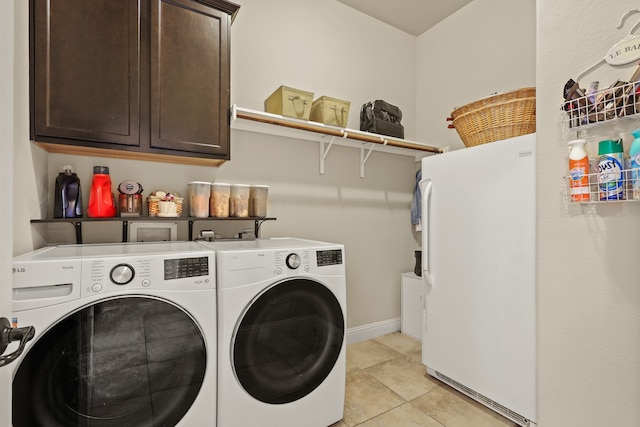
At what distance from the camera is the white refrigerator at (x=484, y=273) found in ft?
5.30

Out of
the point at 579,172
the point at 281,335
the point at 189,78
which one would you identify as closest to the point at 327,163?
the point at 189,78

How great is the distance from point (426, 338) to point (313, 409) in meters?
0.96

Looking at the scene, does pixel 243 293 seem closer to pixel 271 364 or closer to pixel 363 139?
pixel 271 364

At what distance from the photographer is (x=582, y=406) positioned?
121cm

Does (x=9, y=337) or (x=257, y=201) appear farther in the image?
(x=257, y=201)

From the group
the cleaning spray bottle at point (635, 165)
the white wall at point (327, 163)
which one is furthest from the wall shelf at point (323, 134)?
the cleaning spray bottle at point (635, 165)

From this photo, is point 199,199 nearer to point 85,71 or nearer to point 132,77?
A: point 132,77

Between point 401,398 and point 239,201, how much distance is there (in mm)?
1625

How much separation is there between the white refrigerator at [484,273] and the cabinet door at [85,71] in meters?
1.86

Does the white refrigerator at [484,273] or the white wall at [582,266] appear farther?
the white refrigerator at [484,273]

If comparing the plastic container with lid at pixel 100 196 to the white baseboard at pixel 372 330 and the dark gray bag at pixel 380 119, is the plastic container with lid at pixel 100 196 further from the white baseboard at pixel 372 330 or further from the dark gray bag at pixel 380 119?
the white baseboard at pixel 372 330

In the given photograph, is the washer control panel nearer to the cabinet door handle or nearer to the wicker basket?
the cabinet door handle

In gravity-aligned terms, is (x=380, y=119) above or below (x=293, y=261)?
above

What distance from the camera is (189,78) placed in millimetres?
1750
